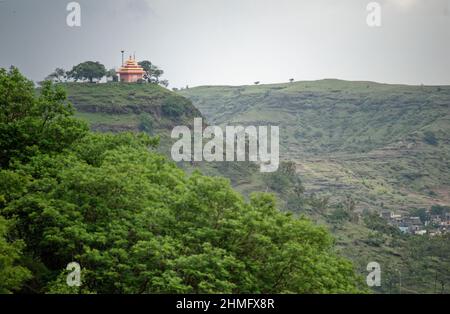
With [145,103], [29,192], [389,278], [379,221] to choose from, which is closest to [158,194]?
[29,192]

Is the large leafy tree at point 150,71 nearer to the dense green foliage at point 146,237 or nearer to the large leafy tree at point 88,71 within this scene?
the large leafy tree at point 88,71

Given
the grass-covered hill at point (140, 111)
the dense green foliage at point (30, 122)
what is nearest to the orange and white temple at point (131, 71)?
the grass-covered hill at point (140, 111)

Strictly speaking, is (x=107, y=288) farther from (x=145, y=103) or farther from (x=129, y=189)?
(x=145, y=103)

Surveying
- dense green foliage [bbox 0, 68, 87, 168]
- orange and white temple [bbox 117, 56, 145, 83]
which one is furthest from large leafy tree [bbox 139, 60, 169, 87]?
dense green foliage [bbox 0, 68, 87, 168]

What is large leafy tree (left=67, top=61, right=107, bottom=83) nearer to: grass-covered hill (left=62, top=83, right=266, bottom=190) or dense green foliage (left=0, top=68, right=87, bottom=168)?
grass-covered hill (left=62, top=83, right=266, bottom=190)

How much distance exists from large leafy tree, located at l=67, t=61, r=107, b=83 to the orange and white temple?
4.31 m

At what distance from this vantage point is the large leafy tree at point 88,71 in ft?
571

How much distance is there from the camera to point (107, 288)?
32.4 metres

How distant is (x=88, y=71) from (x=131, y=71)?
9.20m

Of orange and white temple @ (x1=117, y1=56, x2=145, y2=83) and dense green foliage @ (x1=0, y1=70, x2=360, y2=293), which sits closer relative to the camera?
dense green foliage @ (x1=0, y1=70, x2=360, y2=293)

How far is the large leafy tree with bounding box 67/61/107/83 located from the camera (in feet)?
571

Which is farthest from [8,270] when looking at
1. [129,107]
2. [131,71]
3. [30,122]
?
[131,71]

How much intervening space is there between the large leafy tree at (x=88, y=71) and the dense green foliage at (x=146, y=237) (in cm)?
13858
